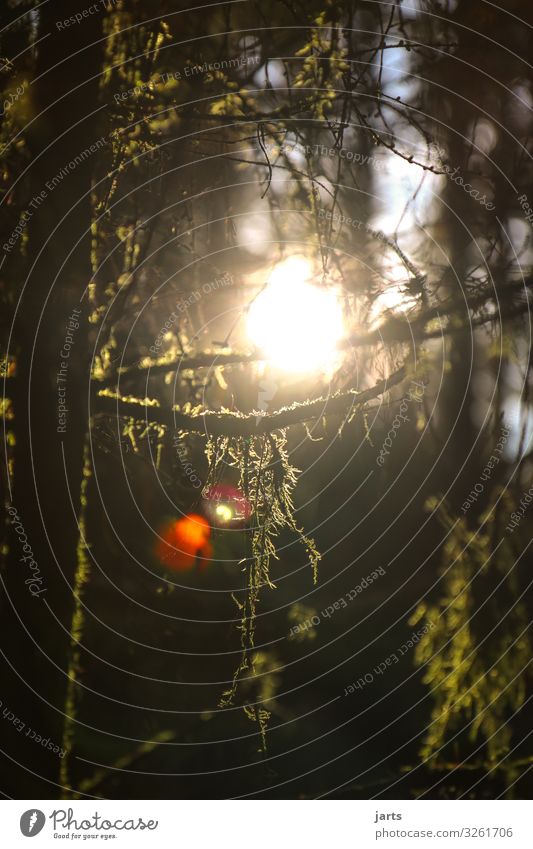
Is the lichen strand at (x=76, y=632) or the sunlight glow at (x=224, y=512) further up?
the sunlight glow at (x=224, y=512)

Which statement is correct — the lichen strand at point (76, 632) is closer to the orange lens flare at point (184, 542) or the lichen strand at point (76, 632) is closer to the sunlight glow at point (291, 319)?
the orange lens flare at point (184, 542)

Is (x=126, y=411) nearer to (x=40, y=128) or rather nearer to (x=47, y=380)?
(x=47, y=380)

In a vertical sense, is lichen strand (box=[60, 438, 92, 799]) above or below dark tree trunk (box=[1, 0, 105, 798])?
below

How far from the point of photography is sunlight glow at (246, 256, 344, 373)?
105cm

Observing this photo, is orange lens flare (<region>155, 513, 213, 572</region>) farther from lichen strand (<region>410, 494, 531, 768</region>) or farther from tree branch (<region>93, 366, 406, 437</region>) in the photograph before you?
lichen strand (<region>410, 494, 531, 768</region>)

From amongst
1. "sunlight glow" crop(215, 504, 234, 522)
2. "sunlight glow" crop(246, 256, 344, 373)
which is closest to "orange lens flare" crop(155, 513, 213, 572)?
"sunlight glow" crop(215, 504, 234, 522)

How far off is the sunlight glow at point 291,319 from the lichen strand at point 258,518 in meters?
0.13

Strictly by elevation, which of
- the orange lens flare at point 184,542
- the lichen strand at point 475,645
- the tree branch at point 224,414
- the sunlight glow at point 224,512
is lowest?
the lichen strand at point 475,645

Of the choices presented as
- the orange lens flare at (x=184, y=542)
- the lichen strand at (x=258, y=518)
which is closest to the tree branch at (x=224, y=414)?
the lichen strand at (x=258, y=518)

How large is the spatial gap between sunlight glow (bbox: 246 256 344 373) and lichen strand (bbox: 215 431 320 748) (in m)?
0.13

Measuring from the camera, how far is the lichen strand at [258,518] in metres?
1.04

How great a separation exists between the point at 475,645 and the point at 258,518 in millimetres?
459

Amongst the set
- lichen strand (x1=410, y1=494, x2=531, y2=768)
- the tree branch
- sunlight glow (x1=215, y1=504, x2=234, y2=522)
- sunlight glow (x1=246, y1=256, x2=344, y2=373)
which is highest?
sunlight glow (x1=246, y1=256, x2=344, y2=373)
